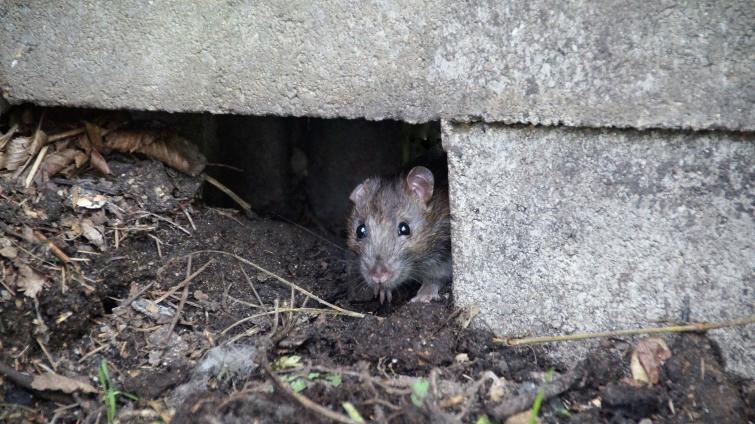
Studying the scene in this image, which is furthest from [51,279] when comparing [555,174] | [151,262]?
[555,174]

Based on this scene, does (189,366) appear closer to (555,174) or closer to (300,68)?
(300,68)

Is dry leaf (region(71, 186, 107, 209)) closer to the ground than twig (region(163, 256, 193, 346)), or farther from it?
farther from it

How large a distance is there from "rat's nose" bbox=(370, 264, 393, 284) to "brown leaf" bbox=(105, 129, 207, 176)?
1.38 meters

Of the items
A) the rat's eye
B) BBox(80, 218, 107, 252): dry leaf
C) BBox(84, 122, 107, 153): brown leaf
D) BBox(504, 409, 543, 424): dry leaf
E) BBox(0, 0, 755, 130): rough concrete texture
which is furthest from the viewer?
the rat's eye

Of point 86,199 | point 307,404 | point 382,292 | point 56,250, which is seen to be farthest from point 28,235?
point 382,292

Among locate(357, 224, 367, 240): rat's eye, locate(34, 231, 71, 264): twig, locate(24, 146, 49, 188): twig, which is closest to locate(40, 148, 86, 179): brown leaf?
locate(24, 146, 49, 188): twig

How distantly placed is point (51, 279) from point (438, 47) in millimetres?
2358

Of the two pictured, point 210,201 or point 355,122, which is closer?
point 210,201

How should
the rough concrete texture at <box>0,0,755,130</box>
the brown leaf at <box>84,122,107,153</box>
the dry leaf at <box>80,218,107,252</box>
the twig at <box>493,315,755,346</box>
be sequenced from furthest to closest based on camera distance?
the brown leaf at <box>84,122,107,153</box> → the dry leaf at <box>80,218,107,252</box> → the twig at <box>493,315,755,346</box> → the rough concrete texture at <box>0,0,755,130</box>

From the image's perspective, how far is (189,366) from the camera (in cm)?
370

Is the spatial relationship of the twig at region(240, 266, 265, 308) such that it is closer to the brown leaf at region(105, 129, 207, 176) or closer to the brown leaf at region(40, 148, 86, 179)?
the brown leaf at region(105, 129, 207, 176)

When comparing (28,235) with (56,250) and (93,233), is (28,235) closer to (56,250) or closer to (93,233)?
(56,250)

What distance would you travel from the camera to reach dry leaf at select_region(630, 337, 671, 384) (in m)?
3.40

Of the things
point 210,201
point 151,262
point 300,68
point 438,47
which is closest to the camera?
point 438,47
